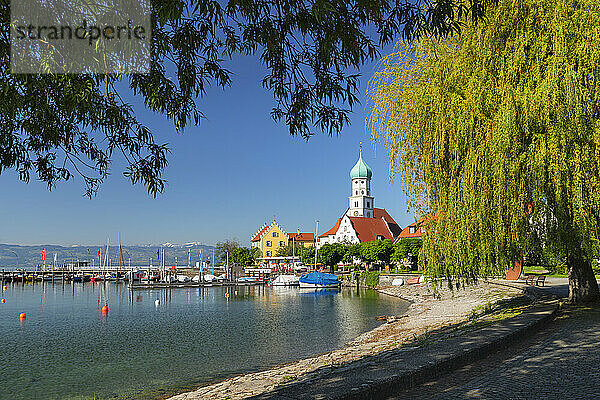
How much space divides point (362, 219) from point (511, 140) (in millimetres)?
107892

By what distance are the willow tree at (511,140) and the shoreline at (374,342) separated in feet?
14.0

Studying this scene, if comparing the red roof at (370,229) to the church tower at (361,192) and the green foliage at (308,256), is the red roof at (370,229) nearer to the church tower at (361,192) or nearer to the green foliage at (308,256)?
the church tower at (361,192)

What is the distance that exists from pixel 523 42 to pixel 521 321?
8000 mm

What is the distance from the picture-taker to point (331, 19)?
18.3 ft

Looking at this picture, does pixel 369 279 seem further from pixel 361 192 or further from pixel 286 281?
pixel 361 192

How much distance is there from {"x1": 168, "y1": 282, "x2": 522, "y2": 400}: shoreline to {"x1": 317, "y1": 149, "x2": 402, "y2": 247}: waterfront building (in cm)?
5922

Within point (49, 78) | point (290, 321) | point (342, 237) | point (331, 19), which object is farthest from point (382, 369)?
point (342, 237)

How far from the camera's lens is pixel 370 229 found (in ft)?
390

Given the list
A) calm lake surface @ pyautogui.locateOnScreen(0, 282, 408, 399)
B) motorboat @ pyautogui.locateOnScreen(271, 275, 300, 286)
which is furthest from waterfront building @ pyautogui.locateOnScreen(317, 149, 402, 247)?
calm lake surface @ pyautogui.locateOnScreen(0, 282, 408, 399)

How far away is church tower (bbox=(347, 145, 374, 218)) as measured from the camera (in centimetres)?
13596

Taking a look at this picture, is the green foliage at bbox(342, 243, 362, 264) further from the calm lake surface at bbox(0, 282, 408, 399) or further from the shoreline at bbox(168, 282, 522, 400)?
the calm lake surface at bbox(0, 282, 408, 399)

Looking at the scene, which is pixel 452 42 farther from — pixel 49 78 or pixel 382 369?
pixel 49 78

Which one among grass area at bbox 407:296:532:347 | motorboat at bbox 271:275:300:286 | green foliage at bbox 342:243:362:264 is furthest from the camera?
green foliage at bbox 342:243:362:264

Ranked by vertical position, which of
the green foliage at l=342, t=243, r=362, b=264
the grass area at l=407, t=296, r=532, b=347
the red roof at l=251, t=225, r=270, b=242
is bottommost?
the grass area at l=407, t=296, r=532, b=347
